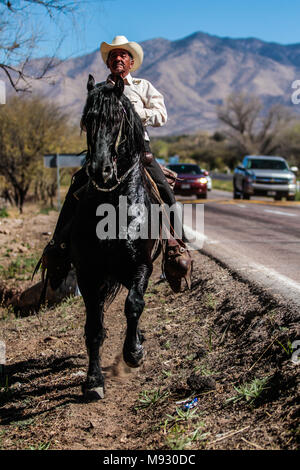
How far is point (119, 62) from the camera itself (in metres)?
4.93

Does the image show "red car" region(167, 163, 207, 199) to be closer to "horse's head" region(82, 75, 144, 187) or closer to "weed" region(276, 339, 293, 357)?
"horse's head" region(82, 75, 144, 187)

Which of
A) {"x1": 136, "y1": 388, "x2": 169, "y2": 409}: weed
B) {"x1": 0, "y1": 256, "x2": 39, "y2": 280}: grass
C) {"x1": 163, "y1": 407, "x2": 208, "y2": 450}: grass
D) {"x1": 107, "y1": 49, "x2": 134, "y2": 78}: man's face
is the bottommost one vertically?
{"x1": 0, "y1": 256, "x2": 39, "y2": 280}: grass

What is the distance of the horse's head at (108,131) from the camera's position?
386 cm

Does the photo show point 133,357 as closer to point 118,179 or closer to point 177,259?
point 177,259

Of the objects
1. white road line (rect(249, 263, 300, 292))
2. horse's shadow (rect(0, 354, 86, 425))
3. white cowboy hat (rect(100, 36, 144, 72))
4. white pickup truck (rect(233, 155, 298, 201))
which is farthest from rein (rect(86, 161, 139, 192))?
white pickup truck (rect(233, 155, 298, 201))

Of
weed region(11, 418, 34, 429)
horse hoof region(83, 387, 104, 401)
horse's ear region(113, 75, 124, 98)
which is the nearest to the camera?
horse's ear region(113, 75, 124, 98)

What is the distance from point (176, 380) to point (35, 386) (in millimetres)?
1594

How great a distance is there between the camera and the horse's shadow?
15.0 ft

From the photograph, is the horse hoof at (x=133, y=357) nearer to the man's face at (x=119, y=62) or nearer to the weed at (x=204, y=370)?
the weed at (x=204, y=370)

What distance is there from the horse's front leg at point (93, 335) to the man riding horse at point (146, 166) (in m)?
0.69

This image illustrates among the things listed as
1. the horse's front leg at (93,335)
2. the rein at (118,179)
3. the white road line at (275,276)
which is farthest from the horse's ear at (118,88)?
the white road line at (275,276)

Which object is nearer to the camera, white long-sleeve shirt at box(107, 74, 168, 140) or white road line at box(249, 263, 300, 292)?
white long-sleeve shirt at box(107, 74, 168, 140)

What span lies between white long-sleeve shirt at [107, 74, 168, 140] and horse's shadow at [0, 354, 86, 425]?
2.56 m
